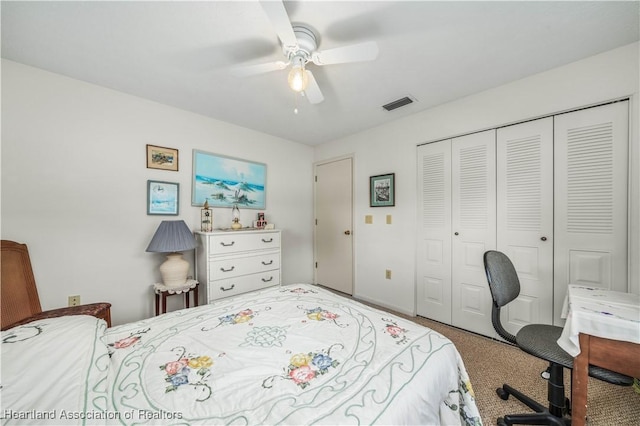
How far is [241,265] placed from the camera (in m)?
2.62

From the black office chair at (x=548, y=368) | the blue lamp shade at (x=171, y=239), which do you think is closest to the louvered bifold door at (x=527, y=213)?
the black office chair at (x=548, y=368)

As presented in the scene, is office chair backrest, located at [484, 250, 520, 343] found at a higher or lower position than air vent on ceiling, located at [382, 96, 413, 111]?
lower

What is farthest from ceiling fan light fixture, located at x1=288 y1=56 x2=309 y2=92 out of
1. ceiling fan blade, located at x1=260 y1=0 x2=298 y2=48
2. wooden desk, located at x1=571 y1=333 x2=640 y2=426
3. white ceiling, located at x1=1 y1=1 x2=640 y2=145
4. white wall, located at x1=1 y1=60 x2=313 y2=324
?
wooden desk, located at x1=571 y1=333 x2=640 y2=426

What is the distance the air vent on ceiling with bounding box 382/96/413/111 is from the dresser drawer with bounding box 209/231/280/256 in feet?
6.51

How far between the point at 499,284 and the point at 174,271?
8.85 ft

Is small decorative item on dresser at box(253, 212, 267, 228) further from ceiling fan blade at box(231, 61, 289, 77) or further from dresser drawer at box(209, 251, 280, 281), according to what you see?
ceiling fan blade at box(231, 61, 289, 77)

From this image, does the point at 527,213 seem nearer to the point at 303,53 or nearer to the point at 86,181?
the point at 303,53

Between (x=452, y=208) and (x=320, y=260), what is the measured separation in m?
2.18

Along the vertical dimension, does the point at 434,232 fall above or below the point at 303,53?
below

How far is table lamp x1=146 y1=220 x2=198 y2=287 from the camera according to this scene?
2.13 meters

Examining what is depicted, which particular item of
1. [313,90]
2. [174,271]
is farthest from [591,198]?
[174,271]

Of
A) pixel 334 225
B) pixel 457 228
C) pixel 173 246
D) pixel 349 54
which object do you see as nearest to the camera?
pixel 349 54

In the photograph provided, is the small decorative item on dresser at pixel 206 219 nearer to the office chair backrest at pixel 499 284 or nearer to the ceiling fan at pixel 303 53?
the ceiling fan at pixel 303 53

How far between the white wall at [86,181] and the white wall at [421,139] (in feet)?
7.07
